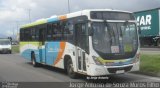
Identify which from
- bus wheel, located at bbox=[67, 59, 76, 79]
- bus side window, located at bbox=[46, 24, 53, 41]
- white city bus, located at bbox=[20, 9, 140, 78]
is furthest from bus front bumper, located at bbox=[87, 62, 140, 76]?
bus side window, located at bbox=[46, 24, 53, 41]

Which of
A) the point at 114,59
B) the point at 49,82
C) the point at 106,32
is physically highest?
the point at 106,32

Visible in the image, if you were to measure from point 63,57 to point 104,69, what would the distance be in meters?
3.60

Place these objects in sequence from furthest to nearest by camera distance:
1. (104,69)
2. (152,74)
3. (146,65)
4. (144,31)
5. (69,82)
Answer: (144,31), (146,65), (152,74), (69,82), (104,69)

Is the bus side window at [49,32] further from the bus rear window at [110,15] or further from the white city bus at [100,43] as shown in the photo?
the bus rear window at [110,15]

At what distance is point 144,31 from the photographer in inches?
1613

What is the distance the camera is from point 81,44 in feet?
48.9

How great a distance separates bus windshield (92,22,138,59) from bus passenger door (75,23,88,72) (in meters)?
0.54

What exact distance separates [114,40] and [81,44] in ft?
4.42

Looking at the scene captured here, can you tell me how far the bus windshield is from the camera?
46.2 feet

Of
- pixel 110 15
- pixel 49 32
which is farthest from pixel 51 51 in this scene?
pixel 110 15

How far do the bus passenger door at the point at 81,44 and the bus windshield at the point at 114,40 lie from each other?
1.76ft

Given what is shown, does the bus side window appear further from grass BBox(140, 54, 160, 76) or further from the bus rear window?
the bus rear window

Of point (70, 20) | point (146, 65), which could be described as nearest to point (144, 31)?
point (146, 65)

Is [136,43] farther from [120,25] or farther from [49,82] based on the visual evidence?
[49,82]
